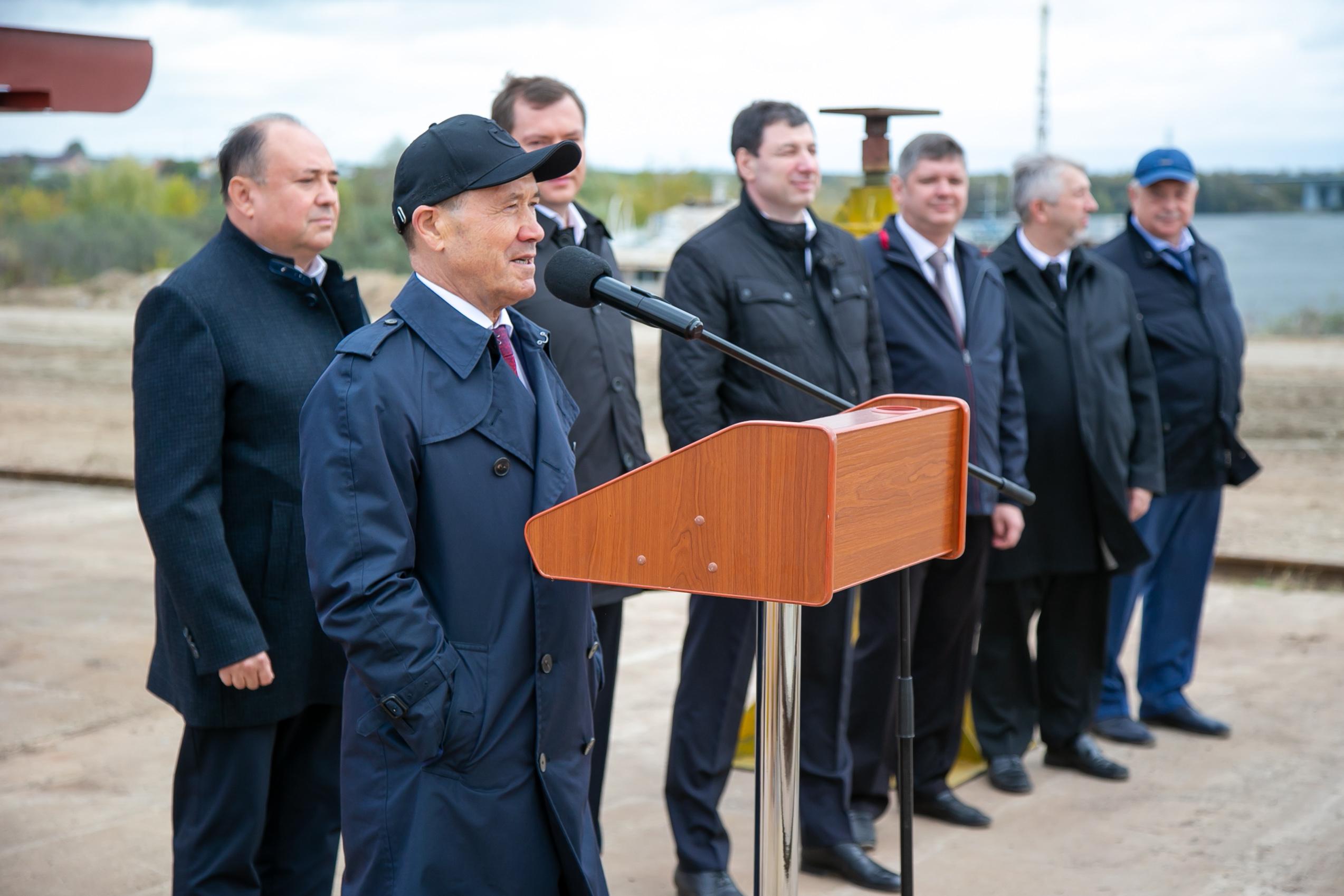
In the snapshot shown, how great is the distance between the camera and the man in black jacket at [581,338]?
3229mm

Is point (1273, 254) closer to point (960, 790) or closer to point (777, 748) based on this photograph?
point (960, 790)

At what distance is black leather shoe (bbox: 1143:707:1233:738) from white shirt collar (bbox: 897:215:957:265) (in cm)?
195

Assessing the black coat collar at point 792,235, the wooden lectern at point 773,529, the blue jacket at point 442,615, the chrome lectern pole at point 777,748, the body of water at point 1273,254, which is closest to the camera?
the wooden lectern at point 773,529

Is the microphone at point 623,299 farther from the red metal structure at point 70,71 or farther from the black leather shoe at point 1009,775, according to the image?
the red metal structure at point 70,71

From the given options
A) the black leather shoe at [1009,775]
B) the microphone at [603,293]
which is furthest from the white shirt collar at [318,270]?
the black leather shoe at [1009,775]

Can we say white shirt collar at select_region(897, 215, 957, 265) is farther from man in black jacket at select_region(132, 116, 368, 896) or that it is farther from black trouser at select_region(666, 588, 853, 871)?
man in black jacket at select_region(132, 116, 368, 896)

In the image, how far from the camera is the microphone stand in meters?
1.99

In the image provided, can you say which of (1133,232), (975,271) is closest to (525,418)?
(975,271)

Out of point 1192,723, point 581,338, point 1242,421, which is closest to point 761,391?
point 581,338

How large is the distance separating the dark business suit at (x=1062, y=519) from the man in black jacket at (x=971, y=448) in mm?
314

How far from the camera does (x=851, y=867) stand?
141 inches

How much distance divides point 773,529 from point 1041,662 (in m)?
3.13

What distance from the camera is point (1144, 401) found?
464 cm

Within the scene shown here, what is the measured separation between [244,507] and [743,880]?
5.75 ft
